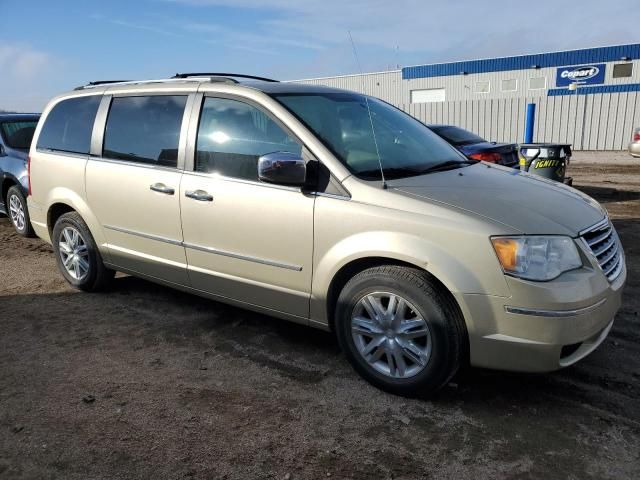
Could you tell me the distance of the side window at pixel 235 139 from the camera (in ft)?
11.5

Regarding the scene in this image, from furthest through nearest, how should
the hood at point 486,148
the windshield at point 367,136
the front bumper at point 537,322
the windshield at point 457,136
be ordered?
the windshield at point 457,136
the hood at point 486,148
the windshield at point 367,136
the front bumper at point 537,322

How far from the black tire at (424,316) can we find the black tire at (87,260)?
8.96ft

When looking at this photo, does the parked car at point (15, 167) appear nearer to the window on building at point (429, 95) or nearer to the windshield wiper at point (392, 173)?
the windshield wiper at point (392, 173)

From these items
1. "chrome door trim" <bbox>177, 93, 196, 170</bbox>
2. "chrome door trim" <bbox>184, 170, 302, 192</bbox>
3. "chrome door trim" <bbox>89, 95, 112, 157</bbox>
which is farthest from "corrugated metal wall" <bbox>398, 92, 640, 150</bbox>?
"chrome door trim" <bbox>184, 170, 302, 192</bbox>

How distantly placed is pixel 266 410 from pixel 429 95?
3194 cm

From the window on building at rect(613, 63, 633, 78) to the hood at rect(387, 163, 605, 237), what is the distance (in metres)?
26.8

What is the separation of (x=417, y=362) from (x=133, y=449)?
1.58m

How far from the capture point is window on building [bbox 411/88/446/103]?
31817mm

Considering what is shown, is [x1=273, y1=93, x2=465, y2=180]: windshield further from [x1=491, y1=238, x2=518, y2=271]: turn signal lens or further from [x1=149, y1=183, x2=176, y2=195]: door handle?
[x1=149, y1=183, x2=176, y2=195]: door handle

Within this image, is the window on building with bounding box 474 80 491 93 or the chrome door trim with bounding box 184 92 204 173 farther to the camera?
the window on building with bounding box 474 80 491 93

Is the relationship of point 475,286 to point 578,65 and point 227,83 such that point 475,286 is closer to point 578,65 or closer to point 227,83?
point 227,83

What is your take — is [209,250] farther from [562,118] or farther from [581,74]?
[581,74]

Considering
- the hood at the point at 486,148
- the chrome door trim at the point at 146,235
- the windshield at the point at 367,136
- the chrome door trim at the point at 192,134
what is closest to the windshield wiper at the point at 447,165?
the windshield at the point at 367,136

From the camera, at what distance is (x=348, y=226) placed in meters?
3.10
